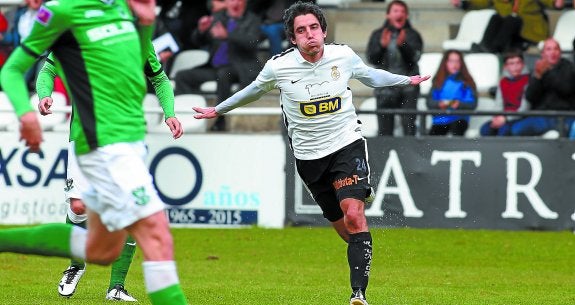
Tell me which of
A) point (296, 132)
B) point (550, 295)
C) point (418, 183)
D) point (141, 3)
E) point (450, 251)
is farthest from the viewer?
point (418, 183)

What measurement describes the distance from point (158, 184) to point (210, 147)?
31.0 inches

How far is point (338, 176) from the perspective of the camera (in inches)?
364

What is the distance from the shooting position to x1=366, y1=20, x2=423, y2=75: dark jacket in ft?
53.9

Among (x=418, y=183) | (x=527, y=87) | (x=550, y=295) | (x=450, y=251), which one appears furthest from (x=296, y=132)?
(x=527, y=87)

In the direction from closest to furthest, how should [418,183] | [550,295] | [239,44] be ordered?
[550,295]
[418,183]
[239,44]

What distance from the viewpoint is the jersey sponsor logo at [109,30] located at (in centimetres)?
671

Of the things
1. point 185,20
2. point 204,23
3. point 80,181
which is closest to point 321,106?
point 80,181

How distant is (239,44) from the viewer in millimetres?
17469

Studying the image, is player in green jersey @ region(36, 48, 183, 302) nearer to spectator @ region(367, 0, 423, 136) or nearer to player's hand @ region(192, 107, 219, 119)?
player's hand @ region(192, 107, 219, 119)

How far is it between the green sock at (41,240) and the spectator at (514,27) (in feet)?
38.2

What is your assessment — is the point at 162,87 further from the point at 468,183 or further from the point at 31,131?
the point at 468,183

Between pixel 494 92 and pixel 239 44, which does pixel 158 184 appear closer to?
pixel 239 44

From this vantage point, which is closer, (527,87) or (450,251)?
(450,251)

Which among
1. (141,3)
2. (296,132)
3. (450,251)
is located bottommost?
(450,251)
